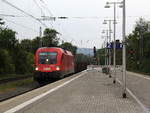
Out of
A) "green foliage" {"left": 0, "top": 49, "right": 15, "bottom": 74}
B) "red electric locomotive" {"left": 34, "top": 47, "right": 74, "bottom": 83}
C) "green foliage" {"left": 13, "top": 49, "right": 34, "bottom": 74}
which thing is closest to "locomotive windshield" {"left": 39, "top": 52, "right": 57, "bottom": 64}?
"red electric locomotive" {"left": 34, "top": 47, "right": 74, "bottom": 83}

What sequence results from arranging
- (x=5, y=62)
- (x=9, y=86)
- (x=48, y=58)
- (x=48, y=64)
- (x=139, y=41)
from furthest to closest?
(x=139, y=41), (x=5, y=62), (x=48, y=58), (x=48, y=64), (x=9, y=86)

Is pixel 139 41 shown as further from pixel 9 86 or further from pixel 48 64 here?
pixel 9 86

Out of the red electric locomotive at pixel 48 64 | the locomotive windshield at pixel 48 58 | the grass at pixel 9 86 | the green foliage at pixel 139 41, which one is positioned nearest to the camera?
the grass at pixel 9 86

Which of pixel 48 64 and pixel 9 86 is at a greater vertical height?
pixel 48 64

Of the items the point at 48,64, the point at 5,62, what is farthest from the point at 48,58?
the point at 5,62

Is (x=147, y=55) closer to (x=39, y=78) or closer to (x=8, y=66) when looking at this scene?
(x=8, y=66)

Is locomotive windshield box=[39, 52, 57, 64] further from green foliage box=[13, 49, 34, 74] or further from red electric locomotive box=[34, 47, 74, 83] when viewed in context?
green foliage box=[13, 49, 34, 74]

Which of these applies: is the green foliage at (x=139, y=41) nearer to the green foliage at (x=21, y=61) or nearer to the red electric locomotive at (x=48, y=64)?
the green foliage at (x=21, y=61)

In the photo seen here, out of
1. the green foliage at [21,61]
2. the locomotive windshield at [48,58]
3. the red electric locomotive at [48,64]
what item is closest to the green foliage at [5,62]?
the green foliage at [21,61]

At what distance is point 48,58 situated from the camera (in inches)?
1010

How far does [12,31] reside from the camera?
158ft

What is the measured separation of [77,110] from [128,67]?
74733 mm

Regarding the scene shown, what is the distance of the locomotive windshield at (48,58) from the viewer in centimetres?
2555

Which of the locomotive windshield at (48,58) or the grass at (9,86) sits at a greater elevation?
the locomotive windshield at (48,58)
